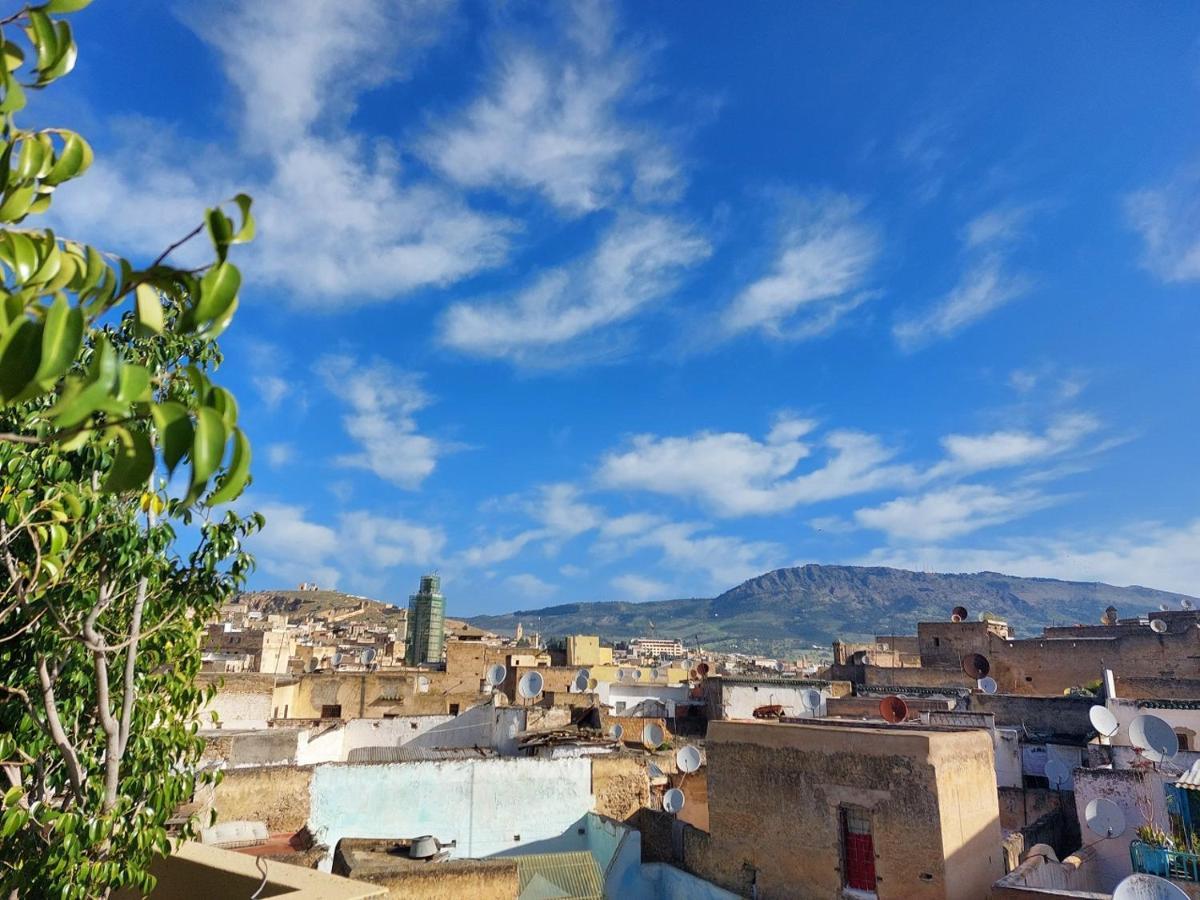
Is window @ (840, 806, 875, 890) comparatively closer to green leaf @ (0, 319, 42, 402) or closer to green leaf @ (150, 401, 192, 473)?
green leaf @ (150, 401, 192, 473)

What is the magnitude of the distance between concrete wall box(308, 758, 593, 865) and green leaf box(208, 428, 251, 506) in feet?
59.5

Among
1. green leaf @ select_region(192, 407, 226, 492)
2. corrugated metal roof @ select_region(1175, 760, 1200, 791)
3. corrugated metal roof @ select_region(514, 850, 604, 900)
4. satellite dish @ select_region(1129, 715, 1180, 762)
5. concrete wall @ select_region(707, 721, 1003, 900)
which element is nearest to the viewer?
green leaf @ select_region(192, 407, 226, 492)

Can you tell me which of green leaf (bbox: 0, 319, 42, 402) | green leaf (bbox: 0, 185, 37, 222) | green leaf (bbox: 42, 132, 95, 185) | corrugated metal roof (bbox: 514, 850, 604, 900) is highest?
green leaf (bbox: 42, 132, 95, 185)

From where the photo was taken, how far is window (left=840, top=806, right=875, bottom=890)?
11781mm

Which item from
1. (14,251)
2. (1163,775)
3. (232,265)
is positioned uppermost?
(14,251)

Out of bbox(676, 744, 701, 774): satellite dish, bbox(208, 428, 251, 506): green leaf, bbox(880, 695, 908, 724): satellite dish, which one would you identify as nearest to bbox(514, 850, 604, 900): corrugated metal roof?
bbox(676, 744, 701, 774): satellite dish

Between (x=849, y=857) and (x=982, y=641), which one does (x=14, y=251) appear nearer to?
(x=849, y=857)

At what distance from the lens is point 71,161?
245cm

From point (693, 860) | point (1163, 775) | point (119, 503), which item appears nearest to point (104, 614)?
point (119, 503)

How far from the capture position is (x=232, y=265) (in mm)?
1692

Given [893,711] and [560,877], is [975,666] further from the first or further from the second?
[560,877]

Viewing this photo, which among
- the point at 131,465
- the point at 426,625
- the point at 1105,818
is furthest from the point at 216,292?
the point at 426,625

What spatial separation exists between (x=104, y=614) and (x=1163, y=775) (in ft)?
67.9

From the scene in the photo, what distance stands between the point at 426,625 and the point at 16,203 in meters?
66.3
